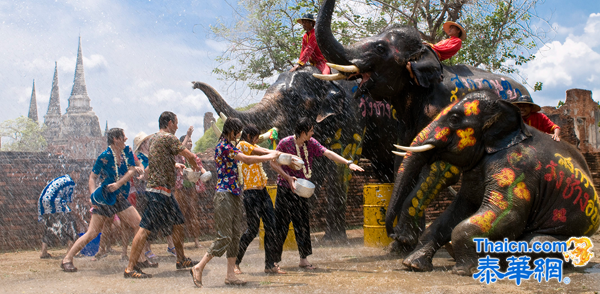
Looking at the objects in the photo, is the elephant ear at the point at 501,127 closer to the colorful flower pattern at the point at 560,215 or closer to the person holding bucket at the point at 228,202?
the colorful flower pattern at the point at 560,215

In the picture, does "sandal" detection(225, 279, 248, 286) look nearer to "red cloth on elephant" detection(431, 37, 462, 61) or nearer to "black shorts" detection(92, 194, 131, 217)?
"black shorts" detection(92, 194, 131, 217)

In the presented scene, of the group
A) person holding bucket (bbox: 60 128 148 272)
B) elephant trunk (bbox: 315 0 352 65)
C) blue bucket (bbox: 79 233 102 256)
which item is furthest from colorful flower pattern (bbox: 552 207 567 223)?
blue bucket (bbox: 79 233 102 256)

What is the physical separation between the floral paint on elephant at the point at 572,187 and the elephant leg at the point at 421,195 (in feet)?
3.99

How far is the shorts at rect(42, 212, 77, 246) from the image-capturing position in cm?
714

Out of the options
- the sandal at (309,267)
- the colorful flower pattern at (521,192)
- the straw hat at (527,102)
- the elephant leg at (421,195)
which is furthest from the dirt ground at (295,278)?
the straw hat at (527,102)

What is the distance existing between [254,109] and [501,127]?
349 cm

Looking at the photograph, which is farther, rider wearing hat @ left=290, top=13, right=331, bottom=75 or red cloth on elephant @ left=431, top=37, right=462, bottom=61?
rider wearing hat @ left=290, top=13, right=331, bottom=75

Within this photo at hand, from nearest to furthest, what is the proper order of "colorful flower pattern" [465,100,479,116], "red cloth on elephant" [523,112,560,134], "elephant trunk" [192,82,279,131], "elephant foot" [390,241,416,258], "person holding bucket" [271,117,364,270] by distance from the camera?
"colorful flower pattern" [465,100,479,116], "person holding bucket" [271,117,364,270], "red cloth on elephant" [523,112,560,134], "elephant foot" [390,241,416,258], "elephant trunk" [192,82,279,131]

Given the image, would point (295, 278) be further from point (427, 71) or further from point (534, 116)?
point (534, 116)

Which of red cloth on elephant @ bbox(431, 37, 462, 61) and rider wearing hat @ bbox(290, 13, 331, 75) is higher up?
rider wearing hat @ bbox(290, 13, 331, 75)

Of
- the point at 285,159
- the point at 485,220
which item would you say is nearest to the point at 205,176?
the point at 285,159

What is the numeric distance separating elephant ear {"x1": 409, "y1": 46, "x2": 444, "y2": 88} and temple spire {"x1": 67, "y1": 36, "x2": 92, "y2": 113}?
228 feet

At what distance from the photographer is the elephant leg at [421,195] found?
559 centimetres

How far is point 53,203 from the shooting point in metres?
7.25
